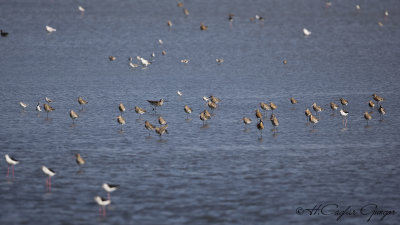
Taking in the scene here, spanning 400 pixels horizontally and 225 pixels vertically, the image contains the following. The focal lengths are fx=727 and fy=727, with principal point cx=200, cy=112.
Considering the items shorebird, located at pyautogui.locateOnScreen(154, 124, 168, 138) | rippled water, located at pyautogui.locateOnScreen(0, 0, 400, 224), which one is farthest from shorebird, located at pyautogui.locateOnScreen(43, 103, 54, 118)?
shorebird, located at pyautogui.locateOnScreen(154, 124, 168, 138)

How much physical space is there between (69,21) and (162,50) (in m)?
26.4

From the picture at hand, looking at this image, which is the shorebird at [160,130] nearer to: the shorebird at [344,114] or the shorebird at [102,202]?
the shorebird at [344,114]

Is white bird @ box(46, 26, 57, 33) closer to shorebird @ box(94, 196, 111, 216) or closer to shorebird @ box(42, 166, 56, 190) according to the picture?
shorebird @ box(42, 166, 56, 190)

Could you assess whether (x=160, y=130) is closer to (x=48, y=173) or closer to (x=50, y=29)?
(x=48, y=173)

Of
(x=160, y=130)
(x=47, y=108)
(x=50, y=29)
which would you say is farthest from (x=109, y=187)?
(x=50, y=29)

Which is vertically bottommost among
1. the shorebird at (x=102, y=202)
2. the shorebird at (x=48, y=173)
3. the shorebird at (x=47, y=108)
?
the shorebird at (x=102, y=202)

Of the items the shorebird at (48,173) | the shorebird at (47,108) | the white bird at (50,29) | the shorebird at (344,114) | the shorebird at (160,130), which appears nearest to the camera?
the shorebird at (48,173)

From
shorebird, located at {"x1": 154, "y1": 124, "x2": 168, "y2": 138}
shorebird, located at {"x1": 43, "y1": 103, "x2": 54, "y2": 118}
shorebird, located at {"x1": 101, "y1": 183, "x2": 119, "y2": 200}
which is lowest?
shorebird, located at {"x1": 101, "y1": 183, "x2": 119, "y2": 200}

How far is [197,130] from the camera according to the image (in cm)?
3441

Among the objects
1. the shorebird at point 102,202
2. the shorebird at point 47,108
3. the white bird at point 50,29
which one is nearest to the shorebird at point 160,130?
the shorebird at point 47,108

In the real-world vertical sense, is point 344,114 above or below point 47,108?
below

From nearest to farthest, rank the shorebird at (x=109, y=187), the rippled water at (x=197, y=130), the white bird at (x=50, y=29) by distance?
the shorebird at (x=109, y=187) → the rippled water at (x=197, y=130) → the white bird at (x=50, y=29)

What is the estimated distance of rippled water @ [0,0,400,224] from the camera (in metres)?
22.6

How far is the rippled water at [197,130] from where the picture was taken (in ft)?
74.1
